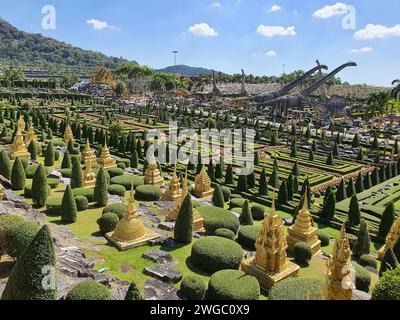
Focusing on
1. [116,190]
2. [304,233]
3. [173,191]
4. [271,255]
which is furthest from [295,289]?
[116,190]

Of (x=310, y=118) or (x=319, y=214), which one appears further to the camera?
(x=310, y=118)

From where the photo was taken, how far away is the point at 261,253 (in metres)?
22.4

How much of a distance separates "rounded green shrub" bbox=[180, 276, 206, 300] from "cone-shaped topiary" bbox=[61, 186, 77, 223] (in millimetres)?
12484

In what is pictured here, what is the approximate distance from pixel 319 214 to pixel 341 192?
18.4 feet

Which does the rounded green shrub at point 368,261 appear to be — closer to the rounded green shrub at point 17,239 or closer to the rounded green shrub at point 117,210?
the rounded green shrub at point 117,210

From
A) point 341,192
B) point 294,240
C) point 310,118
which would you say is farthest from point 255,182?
point 310,118

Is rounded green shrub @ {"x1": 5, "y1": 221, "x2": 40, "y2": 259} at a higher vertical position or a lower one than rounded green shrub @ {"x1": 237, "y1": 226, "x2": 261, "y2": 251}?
higher

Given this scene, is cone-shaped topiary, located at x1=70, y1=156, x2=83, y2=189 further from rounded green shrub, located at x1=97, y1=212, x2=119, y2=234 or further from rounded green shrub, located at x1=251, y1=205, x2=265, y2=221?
rounded green shrub, located at x1=251, y1=205, x2=265, y2=221

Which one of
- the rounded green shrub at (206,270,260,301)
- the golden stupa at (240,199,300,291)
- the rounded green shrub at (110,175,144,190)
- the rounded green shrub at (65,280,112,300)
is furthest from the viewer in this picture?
the rounded green shrub at (110,175,144,190)

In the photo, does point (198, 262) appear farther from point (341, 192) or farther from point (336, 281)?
point (341, 192)

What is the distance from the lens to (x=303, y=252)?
83.9ft

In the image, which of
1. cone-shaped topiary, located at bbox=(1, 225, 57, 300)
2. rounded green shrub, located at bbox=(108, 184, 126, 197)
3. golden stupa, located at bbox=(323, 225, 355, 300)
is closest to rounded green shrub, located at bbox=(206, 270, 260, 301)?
golden stupa, located at bbox=(323, 225, 355, 300)

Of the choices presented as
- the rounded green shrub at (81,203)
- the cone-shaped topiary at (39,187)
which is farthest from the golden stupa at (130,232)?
the cone-shaped topiary at (39,187)

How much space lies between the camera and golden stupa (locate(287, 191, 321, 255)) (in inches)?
1078
